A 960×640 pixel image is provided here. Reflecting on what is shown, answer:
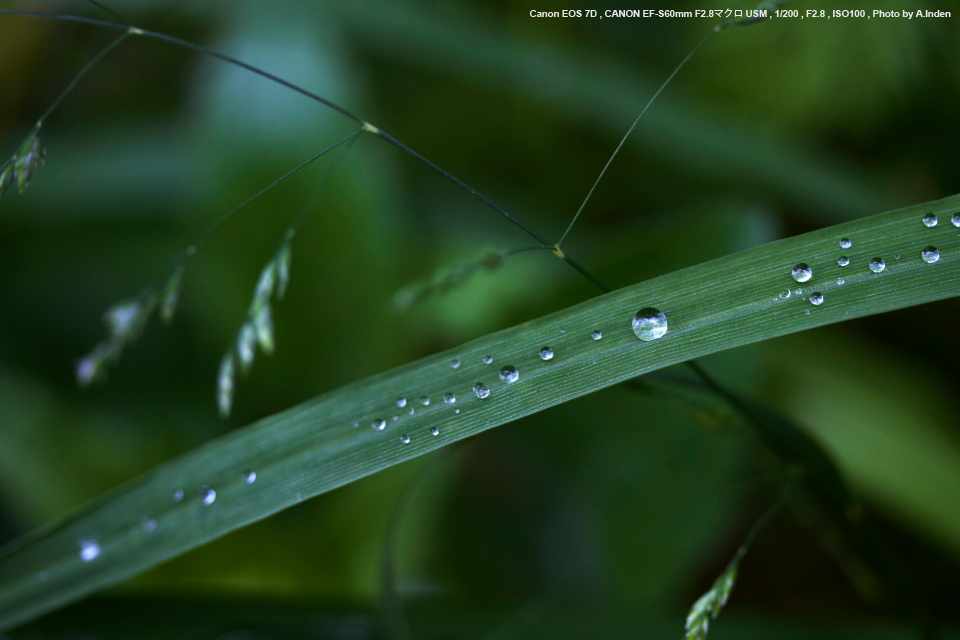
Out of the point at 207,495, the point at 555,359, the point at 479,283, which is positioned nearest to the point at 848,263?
the point at 555,359

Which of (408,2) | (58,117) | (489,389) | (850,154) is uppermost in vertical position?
(58,117)

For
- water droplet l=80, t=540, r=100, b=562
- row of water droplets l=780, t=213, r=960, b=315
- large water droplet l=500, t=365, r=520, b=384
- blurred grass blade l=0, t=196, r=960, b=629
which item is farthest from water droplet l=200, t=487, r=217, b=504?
row of water droplets l=780, t=213, r=960, b=315

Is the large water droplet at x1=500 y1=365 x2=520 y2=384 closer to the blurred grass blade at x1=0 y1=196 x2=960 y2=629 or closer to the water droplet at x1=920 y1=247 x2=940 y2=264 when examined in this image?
the blurred grass blade at x1=0 y1=196 x2=960 y2=629

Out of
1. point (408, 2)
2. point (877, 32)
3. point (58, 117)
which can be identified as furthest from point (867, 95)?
point (58, 117)

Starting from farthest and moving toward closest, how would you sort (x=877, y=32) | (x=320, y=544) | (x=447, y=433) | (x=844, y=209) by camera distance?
(x=844, y=209) → (x=877, y=32) → (x=320, y=544) → (x=447, y=433)

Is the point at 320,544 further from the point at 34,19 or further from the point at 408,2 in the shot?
the point at 34,19

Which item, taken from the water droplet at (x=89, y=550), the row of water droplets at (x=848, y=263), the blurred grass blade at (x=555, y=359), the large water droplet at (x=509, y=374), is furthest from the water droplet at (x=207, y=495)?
the row of water droplets at (x=848, y=263)

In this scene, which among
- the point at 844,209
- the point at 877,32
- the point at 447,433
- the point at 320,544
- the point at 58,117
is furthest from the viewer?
the point at 58,117

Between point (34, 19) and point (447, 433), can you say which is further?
point (34, 19)

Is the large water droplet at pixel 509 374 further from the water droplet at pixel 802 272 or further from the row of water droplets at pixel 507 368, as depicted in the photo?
the water droplet at pixel 802 272
